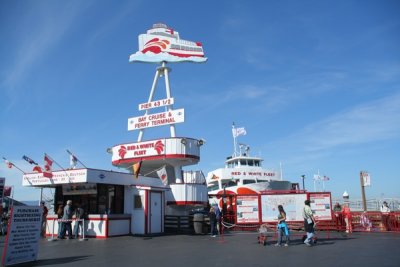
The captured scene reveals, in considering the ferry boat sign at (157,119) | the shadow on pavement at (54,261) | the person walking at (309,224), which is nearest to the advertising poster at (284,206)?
the person walking at (309,224)

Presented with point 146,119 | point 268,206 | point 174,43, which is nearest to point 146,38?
point 174,43

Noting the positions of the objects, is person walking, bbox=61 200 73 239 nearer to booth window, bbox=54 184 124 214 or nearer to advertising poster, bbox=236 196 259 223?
booth window, bbox=54 184 124 214

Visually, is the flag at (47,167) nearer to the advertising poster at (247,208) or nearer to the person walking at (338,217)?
the advertising poster at (247,208)

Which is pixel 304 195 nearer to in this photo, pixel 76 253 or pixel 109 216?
pixel 109 216

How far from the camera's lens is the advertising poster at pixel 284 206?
20891 mm

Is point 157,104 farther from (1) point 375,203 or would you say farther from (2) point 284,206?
(1) point 375,203

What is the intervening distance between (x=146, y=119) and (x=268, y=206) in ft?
35.3

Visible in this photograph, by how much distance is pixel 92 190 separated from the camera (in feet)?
63.4

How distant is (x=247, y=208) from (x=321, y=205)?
4.20 meters

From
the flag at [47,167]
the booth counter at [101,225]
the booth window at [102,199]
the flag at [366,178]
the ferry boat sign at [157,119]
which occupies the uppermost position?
the ferry boat sign at [157,119]

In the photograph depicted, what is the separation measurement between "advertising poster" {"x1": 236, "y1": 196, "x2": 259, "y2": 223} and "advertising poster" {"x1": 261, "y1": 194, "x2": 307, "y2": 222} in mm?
467

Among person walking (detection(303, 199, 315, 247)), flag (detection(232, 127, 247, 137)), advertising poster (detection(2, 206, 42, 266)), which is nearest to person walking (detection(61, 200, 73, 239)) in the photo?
advertising poster (detection(2, 206, 42, 266))

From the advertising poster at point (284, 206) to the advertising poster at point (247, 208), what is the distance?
0.47 metres

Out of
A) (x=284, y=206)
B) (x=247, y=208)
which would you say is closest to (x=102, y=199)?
(x=247, y=208)
